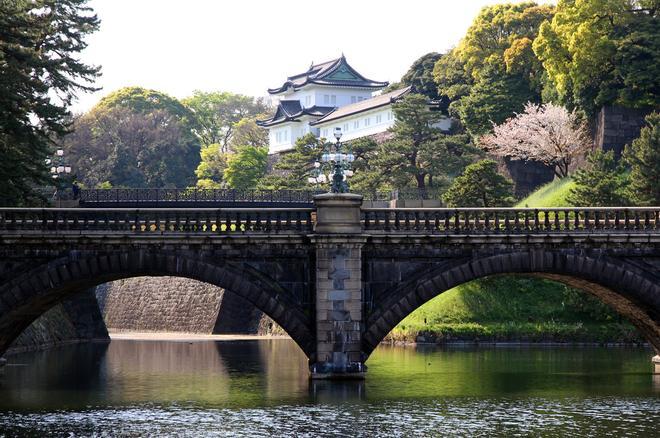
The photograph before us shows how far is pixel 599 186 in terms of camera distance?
234 ft

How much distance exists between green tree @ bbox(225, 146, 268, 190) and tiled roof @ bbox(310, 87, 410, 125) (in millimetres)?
9920

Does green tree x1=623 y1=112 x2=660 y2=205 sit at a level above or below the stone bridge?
above

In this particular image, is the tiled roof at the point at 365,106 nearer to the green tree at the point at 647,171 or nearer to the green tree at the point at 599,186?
the green tree at the point at 599,186

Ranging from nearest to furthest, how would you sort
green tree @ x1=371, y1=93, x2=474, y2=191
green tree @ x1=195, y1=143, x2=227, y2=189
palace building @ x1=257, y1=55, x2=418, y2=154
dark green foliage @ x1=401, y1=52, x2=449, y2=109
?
green tree @ x1=371, y1=93, x2=474, y2=191, dark green foliage @ x1=401, y1=52, x2=449, y2=109, green tree @ x1=195, y1=143, x2=227, y2=189, palace building @ x1=257, y1=55, x2=418, y2=154

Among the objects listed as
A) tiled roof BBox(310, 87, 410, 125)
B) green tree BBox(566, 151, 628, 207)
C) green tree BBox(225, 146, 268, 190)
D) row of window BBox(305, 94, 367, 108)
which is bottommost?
green tree BBox(566, 151, 628, 207)

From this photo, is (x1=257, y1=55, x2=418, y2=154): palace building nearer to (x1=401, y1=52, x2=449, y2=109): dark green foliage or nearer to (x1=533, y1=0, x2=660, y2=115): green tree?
(x1=401, y1=52, x2=449, y2=109): dark green foliage

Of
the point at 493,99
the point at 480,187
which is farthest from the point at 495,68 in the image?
the point at 480,187

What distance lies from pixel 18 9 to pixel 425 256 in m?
22.1

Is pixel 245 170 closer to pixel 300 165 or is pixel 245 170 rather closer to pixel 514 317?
pixel 300 165

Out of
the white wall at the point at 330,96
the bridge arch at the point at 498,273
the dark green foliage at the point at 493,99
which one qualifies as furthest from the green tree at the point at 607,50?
the white wall at the point at 330,96

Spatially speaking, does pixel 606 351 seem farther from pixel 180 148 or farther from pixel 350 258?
pixel 180 148

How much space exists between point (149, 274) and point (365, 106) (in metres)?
81.2

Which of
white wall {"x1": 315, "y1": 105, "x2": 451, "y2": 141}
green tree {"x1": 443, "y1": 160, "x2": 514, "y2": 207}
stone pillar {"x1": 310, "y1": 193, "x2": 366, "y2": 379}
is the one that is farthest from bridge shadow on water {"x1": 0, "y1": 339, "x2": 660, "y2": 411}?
white wall {"x1": 315, "y1": 105, "x2": 451, "y2": 141}

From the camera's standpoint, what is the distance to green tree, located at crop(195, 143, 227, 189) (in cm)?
13475
